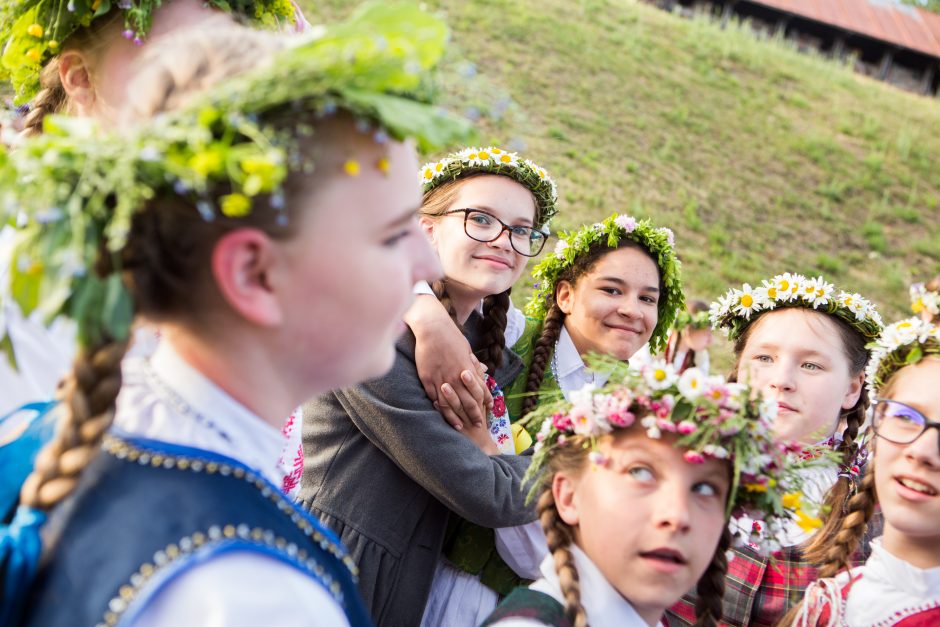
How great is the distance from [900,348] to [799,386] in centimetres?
56

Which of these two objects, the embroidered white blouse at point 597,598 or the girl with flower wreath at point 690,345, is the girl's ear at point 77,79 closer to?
the embroidered white blouse at point 597,598

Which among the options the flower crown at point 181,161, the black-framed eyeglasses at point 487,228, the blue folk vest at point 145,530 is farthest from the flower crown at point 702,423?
the black-framed eyeglasses at point 487,228

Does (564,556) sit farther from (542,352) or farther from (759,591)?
(542,352)

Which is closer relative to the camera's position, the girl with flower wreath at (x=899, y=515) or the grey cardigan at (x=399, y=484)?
the girl with flower wreath at (x=899, y=515)

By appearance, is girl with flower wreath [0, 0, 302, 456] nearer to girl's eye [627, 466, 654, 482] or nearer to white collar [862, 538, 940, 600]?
girl's eye [627, 466, 654, 482]

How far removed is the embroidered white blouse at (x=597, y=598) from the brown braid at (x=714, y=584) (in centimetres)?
30

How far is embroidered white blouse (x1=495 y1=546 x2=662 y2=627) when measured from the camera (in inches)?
77.1

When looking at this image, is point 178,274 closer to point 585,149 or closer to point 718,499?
point 718,499

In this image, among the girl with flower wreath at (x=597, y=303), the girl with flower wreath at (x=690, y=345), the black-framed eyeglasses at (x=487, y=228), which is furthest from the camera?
the girl with flower wreath at (x=690, y=345)

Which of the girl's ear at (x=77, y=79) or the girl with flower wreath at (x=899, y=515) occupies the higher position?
the girl's ear at (x=77, y=79)

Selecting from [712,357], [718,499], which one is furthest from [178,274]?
[712,357]

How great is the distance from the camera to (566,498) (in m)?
2.15

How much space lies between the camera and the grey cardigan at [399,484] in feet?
8.71

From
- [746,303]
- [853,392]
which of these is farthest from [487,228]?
[853,392]
